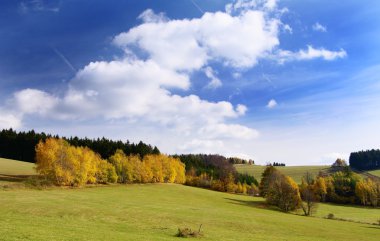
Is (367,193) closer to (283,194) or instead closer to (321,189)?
(321,189)

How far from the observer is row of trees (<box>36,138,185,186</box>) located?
331ft

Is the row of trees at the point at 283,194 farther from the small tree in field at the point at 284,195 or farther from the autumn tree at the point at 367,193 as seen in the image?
the autumn tree at the point at 367,193

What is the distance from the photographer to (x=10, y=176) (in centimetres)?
10825

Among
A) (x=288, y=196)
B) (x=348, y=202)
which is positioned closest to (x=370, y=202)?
(x=348, y=202)

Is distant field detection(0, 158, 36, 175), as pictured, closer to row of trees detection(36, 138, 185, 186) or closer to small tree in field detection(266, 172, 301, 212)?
row of trees detection(36, 138, 185, 186)

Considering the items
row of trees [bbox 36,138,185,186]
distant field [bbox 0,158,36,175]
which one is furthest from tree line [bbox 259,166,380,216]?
distant field [bbox 0,158,36,175]

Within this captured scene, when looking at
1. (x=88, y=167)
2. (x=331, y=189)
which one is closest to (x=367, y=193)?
(x=331, y=189)

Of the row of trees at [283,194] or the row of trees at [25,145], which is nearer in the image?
the row of trees at [283,194]

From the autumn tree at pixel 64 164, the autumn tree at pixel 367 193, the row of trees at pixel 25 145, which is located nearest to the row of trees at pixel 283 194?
the autumn tree at pixel 367 193

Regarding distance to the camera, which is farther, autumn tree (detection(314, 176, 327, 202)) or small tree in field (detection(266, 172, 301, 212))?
autumn tree (detection(314, 176, 327, 202))

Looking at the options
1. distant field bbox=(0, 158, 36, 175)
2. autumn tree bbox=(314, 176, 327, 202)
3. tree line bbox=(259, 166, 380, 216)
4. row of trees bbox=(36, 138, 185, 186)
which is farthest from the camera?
autumn tree bbox=(314, 176, 327, 202)

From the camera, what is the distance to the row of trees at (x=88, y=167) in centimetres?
10075

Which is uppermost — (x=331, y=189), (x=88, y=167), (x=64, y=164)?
(x=64, y=164)

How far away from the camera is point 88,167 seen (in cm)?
10750
